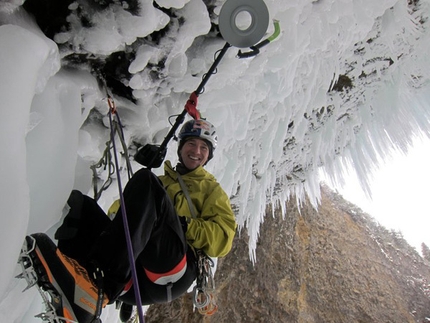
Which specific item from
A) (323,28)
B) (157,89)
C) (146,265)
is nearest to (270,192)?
(323,28)

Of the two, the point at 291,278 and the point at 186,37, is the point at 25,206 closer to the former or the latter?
the point at 186,37

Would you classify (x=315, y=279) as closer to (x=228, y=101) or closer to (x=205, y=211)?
(x=228, y=101)

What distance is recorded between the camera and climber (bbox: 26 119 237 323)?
147cm

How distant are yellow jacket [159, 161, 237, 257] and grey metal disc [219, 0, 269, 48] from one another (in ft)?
2.91

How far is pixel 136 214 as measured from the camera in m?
1.61

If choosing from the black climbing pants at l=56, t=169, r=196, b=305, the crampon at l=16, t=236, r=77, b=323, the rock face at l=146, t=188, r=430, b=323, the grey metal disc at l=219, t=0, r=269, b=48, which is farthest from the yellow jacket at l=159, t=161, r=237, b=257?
the rock face at l=146, t=188, r=430, b=323

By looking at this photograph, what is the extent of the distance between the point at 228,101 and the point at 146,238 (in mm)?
1531

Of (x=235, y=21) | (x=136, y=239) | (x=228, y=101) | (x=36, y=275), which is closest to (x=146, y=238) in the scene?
(x=136, y=239)

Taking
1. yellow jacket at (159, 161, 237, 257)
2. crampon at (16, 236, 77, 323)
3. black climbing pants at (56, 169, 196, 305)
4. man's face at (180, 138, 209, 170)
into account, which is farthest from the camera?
man's face at (180, 138, 209, 170)

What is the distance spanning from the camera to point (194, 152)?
238 cm

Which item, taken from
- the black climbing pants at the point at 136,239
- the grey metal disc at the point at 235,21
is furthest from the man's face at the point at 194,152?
the grey metal disc at the point at 235,21

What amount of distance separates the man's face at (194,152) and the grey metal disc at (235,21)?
0.82 meters

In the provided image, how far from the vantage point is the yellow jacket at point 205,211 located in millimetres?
1958

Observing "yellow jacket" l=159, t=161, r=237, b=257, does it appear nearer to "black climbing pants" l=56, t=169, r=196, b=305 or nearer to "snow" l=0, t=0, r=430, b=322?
"black climbing pants" l=56, t=169, r=196, b=305
